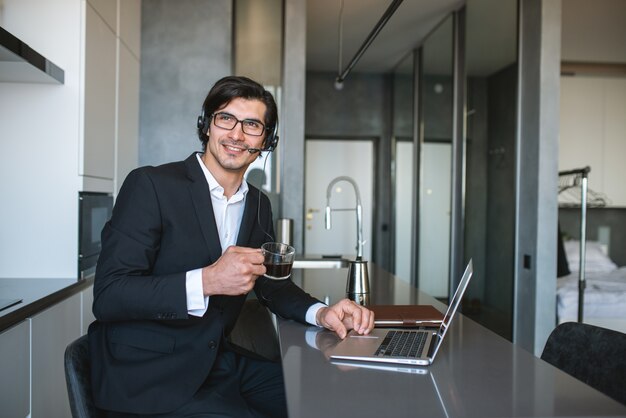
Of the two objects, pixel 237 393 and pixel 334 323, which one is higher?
pixel 334 323

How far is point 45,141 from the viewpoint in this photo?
2.68m

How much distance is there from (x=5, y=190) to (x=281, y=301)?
1721 millimetres

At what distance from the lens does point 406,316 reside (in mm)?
1718

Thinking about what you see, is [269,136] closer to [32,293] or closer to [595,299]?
[32,293]

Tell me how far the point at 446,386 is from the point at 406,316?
64 centimetres

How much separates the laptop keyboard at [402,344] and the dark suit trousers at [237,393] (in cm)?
34

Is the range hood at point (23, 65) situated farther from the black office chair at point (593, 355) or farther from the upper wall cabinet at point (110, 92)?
the black office chair at point (593, 355)

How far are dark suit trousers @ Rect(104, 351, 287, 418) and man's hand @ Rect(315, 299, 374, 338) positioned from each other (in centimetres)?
23

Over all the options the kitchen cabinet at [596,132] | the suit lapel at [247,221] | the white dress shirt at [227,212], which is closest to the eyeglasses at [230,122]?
the white dress shirt at [227,212]

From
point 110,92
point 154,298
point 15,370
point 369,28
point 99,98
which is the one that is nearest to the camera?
point 154,298

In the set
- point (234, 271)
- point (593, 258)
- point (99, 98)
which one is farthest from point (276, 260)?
point (593, 258)

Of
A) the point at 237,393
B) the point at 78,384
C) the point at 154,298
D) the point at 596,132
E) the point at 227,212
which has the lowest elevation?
the point at 237,393

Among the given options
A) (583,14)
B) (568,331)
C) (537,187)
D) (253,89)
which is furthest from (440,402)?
(583,14)

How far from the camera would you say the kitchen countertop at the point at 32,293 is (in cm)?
187
